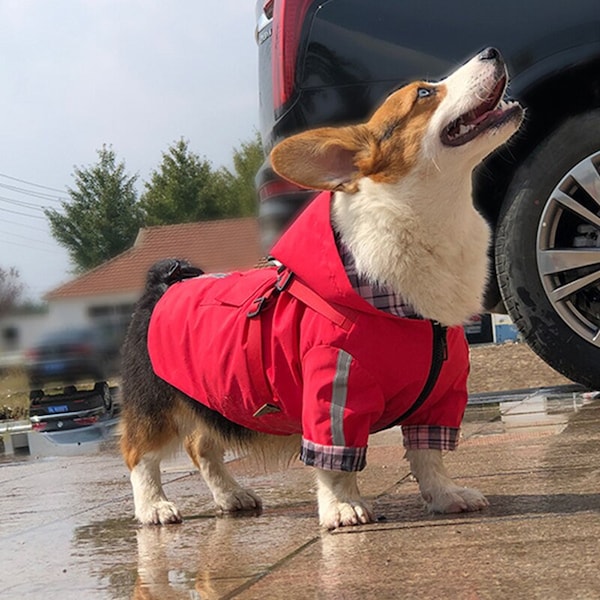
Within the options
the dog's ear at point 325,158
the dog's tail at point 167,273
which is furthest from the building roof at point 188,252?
the dog's ear at point 325,158

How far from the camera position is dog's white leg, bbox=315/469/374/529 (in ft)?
8.96

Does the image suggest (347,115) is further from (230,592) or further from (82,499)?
(230,592)

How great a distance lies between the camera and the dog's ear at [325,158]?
2.83 meters

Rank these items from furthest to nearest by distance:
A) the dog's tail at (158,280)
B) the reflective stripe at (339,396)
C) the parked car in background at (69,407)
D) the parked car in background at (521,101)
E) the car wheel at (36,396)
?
the car wheel at (36,396) < the parked car in background at (69,407) < the parked car in background at (521,101) < the dog's tail at (158,280) < the reflective stripe at (339,396)

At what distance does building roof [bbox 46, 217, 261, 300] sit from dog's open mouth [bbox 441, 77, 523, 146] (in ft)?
4.33

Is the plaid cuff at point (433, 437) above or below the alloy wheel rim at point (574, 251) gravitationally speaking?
below

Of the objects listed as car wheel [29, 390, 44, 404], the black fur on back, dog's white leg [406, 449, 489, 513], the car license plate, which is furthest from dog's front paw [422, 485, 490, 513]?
car wheel [29, 390, 44, 404]

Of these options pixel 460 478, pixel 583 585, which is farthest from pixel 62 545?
Answer: pixel 583 585

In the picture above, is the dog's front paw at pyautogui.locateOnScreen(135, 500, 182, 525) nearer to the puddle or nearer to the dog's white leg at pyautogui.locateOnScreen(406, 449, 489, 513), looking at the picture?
the dog's white leg at pyautogui.locateOnScreen(406, 449, 489, 513)

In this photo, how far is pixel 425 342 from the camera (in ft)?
9.05

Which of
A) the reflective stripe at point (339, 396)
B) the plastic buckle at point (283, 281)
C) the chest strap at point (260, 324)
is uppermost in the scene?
the plastic buckle at point (283, 281)

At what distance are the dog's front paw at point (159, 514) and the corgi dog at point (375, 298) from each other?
1.43 ft

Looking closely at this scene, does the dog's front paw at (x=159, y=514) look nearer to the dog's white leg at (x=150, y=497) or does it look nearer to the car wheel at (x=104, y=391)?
the dog's white leg at (x=150, y=497)

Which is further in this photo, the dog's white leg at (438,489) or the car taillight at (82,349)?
Answer: the car taillight at (82,349)
